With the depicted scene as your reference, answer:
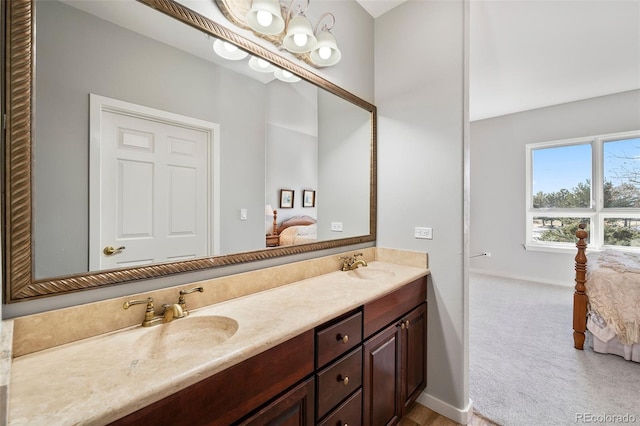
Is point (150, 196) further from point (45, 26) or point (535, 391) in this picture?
point (535, 391)

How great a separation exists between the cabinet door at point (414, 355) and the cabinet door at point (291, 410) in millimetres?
791

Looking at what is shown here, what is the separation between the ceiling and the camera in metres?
2.23

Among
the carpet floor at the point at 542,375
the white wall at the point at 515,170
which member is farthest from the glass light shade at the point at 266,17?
the white wall at the point at 515,170

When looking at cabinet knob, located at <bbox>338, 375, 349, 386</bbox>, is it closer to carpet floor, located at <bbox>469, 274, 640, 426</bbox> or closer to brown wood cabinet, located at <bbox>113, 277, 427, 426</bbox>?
brown wood cabinet, located at <bbox>113, 277, 427, 426</bbox>

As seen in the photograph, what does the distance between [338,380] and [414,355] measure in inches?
31.8

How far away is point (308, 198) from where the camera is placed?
6.22ft

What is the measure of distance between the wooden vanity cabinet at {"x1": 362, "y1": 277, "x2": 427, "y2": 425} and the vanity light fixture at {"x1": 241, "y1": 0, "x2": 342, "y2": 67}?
4.84 feet

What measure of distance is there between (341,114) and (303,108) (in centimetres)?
38

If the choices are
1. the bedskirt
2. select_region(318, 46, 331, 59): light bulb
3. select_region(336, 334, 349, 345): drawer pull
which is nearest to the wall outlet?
select_region(336, 334, 349, 345): drawer pull

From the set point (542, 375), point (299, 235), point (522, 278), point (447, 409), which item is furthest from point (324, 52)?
point (522, 278)

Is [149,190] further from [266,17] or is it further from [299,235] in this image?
[266,17]

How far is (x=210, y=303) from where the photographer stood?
4.03 feet

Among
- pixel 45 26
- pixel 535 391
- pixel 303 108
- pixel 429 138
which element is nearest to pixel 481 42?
pixel 429 138

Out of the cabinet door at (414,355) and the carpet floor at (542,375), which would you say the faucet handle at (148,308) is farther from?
the carpet floor at (542,375)
